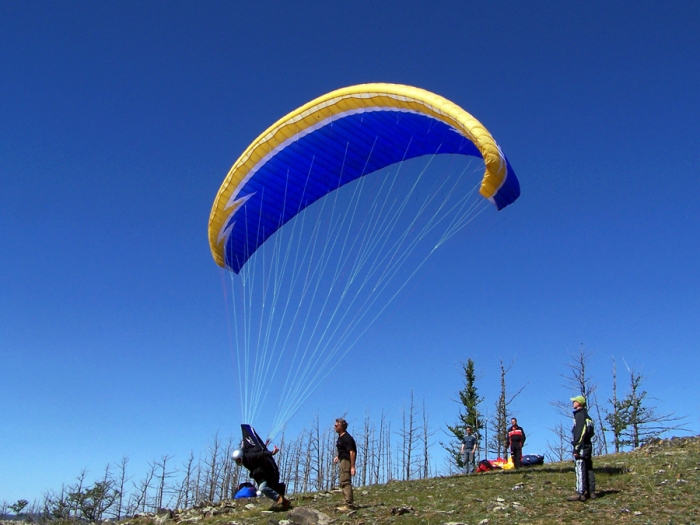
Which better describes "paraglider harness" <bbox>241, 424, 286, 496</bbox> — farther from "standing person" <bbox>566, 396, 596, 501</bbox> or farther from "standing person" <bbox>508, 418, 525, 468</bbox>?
"standing person" <bbox>508, 418, 525, 468</bbox>

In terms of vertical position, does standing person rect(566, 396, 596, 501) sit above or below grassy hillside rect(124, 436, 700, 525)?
above

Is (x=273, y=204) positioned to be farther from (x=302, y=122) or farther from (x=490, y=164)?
(x=490, y=164)

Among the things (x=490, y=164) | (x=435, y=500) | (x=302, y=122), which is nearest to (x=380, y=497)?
(x=435, y=500)

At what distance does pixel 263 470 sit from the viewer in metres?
8.96

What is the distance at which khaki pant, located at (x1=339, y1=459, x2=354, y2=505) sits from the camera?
836cm

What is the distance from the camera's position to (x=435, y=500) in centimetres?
883

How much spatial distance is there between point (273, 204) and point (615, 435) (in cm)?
2414

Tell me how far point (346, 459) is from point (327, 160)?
5.94 metres

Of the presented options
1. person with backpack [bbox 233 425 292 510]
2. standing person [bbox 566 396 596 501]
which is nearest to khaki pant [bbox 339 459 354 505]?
person with backpack [bbox 233 425 292 510]

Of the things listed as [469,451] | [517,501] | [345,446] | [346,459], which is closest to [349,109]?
[345,446]

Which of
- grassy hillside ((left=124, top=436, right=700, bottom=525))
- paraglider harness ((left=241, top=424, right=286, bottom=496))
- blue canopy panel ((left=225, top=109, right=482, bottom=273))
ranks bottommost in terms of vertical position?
grassy hillside ((left=124, top=436, right=700, bottom=525))

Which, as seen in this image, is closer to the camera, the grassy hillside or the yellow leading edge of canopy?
the grassy hillside

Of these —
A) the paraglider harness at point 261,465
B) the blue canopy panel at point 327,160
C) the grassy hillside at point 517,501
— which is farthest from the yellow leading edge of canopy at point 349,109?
the paraglider harness at point 261,465

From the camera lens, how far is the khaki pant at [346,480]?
8.36 meters
